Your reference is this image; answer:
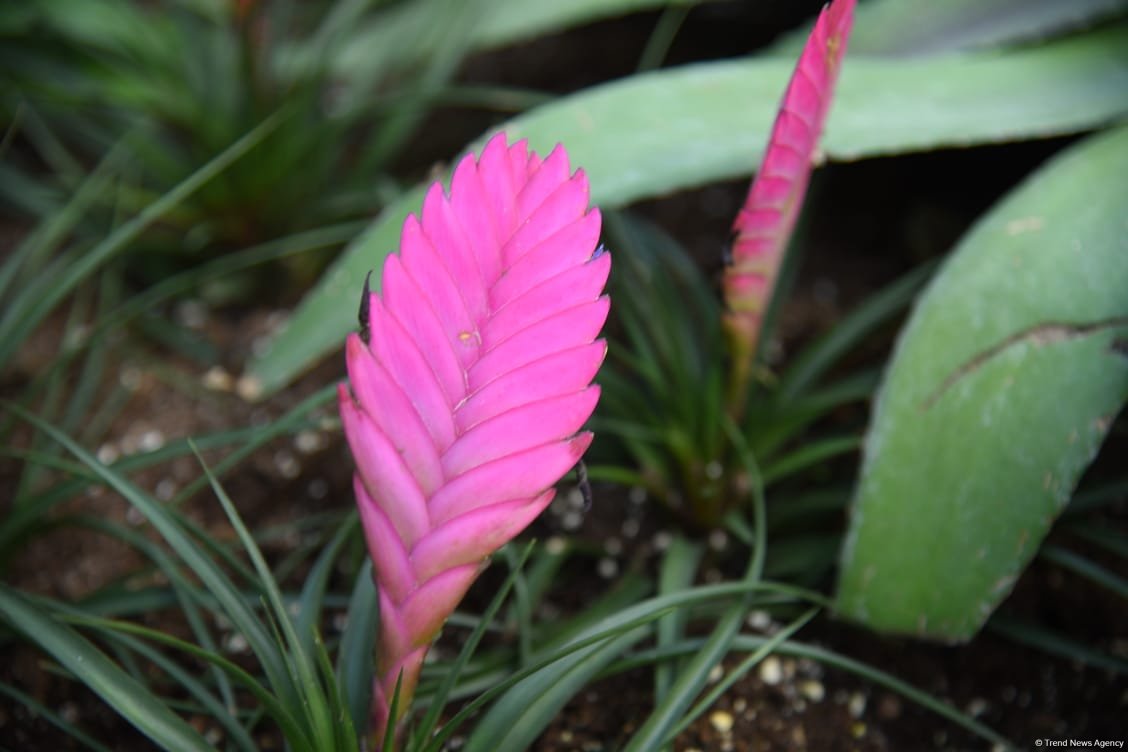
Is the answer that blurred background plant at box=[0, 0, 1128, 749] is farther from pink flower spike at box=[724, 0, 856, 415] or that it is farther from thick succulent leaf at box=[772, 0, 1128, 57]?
pink flower spike at box=[724, 0, 856, 415]

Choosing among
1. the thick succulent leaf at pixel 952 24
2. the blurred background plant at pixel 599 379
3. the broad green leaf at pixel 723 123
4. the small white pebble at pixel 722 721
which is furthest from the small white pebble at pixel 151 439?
the thick succulent leaf at pixel 952 24

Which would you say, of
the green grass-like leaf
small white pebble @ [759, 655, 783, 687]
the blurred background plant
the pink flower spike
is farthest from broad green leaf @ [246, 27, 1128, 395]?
small white pebble @ [759, 655, 783, 687]

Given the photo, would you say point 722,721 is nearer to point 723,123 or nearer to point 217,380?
point 723,123

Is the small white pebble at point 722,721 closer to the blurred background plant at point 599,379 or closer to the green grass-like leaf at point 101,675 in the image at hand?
the blurred background plant at point 599,379

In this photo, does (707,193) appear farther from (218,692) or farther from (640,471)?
(218,692)

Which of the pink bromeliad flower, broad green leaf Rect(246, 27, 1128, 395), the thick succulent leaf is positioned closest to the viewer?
the pink bromeliad flower

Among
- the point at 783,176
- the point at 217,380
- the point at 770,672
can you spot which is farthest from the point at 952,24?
the point at 217,380

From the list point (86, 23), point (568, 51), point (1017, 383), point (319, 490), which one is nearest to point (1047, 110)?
point (1017, 383)

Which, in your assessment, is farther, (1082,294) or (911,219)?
(911,219)
